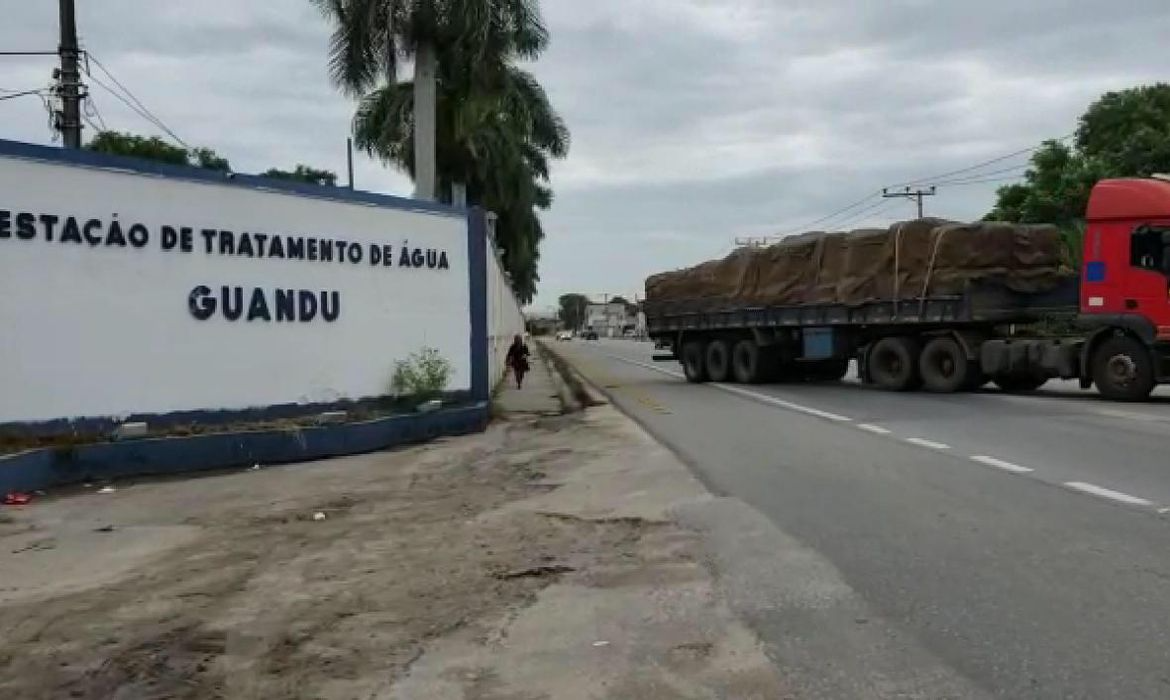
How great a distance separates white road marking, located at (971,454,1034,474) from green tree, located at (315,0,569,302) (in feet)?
52.3

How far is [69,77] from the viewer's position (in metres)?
18.7

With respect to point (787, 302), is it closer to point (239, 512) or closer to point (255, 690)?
point (239, 512)

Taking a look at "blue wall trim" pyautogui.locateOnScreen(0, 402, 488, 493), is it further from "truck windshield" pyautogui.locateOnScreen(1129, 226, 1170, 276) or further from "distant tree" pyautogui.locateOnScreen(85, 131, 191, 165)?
"distant tree" pyautogui.locateOnScreen(85, 131, 191, 165)

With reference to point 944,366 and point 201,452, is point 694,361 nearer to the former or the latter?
point 944,366

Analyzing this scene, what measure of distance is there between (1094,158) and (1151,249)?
3208cm

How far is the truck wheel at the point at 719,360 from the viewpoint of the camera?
27844mm

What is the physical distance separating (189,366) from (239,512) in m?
4.24

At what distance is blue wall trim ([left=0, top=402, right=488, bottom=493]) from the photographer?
36.3 ft

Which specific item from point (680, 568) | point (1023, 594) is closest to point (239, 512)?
point (680, 568)

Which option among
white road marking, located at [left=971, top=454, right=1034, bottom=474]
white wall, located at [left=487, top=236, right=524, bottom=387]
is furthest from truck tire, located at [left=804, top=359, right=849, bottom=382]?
white road marking, located at [left=971, top=454, right=1034, bottom=474]

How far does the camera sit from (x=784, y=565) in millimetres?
6871

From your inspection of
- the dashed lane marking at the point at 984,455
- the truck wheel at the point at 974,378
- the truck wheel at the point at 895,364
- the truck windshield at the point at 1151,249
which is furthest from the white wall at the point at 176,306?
the truck windshield at the point at 1151,249

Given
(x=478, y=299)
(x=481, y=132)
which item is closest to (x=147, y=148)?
(x=481, y=132)

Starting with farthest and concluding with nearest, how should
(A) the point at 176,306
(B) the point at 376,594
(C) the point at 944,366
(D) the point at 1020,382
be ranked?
(C) the point at 944,366
(D) the point at 1020,382
(A) the point at 176,306
(B) the point at 376,594
